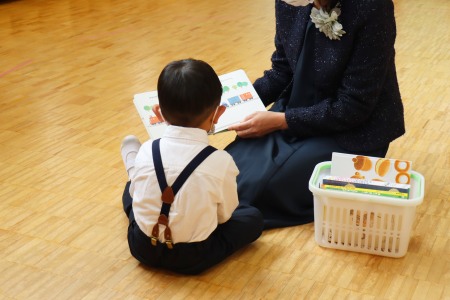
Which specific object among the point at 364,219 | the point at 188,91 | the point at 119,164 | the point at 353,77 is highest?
the point at 188,91

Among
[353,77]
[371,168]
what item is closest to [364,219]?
[371,168]

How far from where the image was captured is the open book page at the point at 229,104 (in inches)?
69.8

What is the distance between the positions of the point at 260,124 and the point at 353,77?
29 cm

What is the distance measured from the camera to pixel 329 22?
1.65m

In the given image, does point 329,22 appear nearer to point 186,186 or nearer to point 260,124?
point 260,124

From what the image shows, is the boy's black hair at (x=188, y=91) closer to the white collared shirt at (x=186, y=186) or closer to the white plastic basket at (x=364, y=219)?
the white collared shirt at (x=186, y=186)

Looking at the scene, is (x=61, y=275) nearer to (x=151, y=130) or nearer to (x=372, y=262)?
(x=151, y=130)

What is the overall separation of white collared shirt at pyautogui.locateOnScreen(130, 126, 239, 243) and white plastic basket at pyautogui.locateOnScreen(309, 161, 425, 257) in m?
0.25

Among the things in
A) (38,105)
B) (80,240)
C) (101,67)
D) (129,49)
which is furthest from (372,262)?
(129,49)

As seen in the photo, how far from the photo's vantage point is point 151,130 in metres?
1.75

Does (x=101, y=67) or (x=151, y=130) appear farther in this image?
(x=101, y=67)

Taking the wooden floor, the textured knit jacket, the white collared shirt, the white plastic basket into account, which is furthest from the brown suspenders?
the textured knit jacket

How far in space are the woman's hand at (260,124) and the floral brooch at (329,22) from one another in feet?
0.85

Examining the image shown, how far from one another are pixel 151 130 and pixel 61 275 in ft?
1.48
